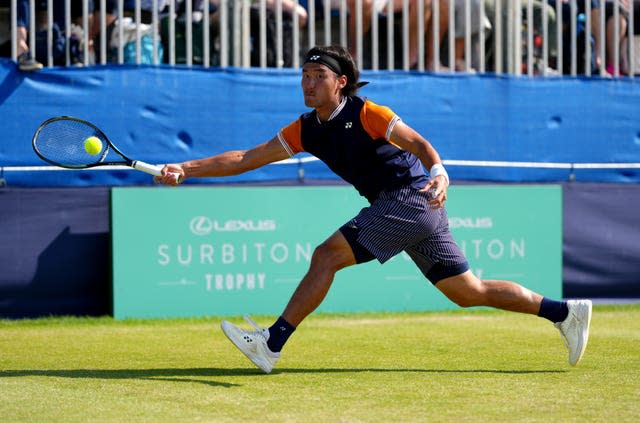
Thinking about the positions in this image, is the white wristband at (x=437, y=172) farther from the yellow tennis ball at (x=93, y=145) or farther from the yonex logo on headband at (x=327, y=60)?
the yellow tennis ball at (x=93, y=145)

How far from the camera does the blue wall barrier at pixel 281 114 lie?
420 inches

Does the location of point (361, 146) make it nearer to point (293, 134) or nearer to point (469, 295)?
point (293, 134)

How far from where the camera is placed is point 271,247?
10.7m

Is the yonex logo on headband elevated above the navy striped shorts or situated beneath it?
elevated above

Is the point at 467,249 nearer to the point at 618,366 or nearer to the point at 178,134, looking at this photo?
the point at 178,134

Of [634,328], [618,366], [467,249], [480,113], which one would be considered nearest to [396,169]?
[618,366]

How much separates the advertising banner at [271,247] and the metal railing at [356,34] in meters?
1.54

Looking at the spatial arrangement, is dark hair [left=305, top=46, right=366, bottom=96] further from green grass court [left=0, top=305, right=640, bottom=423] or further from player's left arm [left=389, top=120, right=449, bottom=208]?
green grass court [left=0, top=305, right=640, bottom=423]

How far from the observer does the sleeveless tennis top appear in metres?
6.83

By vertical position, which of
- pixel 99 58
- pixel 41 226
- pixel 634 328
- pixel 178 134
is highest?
pixel 99 58

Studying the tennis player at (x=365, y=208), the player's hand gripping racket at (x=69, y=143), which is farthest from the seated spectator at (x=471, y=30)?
the player's hand gripping racket at (x=69, y=143)

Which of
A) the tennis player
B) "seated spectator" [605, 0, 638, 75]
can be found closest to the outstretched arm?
the tennis player

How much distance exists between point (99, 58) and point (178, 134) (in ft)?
3.90

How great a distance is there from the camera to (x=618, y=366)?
7121mm
